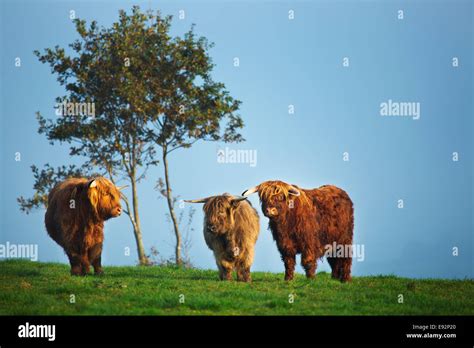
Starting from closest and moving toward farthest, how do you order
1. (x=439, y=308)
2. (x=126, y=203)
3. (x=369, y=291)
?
(x=439, y=308) → (x=369, y=291) → (x=126, y=203)

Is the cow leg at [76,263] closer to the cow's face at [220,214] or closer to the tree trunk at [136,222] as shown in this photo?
the cow's face at [220,214]

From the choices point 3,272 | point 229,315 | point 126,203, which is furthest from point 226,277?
point 126,203

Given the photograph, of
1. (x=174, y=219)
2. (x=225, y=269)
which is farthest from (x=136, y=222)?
(x=225, y=269)

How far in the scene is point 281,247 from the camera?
1923 cm

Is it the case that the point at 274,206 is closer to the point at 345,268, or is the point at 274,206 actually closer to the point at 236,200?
the point at 236,200

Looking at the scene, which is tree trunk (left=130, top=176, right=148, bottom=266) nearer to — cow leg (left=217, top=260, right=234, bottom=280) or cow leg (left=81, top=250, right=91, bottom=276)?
cow leg (left=81, top=250, right=91, bottom=276)

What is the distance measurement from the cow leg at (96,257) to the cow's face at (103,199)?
77cm

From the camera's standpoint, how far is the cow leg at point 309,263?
763 inches

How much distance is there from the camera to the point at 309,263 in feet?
63.7

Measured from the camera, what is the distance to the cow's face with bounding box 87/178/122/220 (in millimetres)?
19797

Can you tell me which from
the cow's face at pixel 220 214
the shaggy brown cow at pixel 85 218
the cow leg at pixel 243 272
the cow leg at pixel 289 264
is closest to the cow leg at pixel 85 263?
the shaggy brown cow at pixel 85 218

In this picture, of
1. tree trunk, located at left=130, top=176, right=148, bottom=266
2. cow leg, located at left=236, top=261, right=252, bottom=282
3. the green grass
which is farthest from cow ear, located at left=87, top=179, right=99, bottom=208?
tree trunk, located at left=130, top=176, right=148, bottom=266
